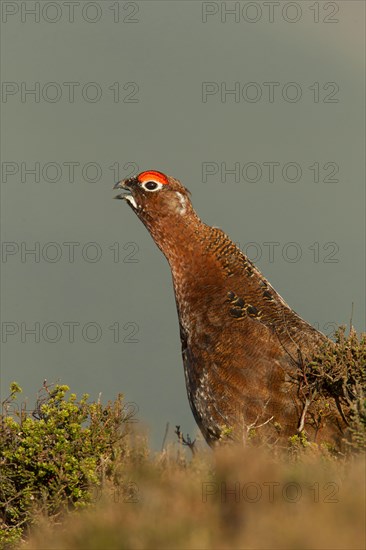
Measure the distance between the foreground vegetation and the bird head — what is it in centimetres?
306

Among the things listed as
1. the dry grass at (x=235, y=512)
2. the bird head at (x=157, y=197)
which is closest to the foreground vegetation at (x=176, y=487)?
the dry grass at (x=235, y=512)

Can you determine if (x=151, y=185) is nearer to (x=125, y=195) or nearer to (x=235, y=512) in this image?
(x=125, y=195)

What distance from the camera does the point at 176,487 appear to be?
20.8 ft

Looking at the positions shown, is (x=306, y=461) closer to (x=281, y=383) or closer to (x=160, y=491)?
(x=160, y=491)

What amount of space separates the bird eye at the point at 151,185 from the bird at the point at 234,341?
0.07ft

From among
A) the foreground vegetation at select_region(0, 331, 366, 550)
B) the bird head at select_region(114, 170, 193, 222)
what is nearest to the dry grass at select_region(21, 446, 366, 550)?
the foreground vegetation at select_region(0, 331, 366, 550)

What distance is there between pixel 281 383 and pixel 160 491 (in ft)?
14.1

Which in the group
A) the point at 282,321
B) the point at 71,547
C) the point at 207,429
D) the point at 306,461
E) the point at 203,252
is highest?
the point at 203,252

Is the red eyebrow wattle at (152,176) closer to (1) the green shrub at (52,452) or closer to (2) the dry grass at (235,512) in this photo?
(1) the green shrub at (52,452)

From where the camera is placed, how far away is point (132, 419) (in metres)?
10.6

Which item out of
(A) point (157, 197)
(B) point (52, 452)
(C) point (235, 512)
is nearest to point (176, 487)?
(C) point (235, 512)

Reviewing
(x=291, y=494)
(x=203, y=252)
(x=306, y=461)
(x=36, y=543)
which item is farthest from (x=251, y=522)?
(x=203, y=252)

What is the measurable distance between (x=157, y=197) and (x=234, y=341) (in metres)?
2.77

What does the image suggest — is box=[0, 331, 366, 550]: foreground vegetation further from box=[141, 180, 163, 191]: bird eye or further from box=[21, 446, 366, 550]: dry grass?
box=[141, 180, 163, 191]: bird eye
